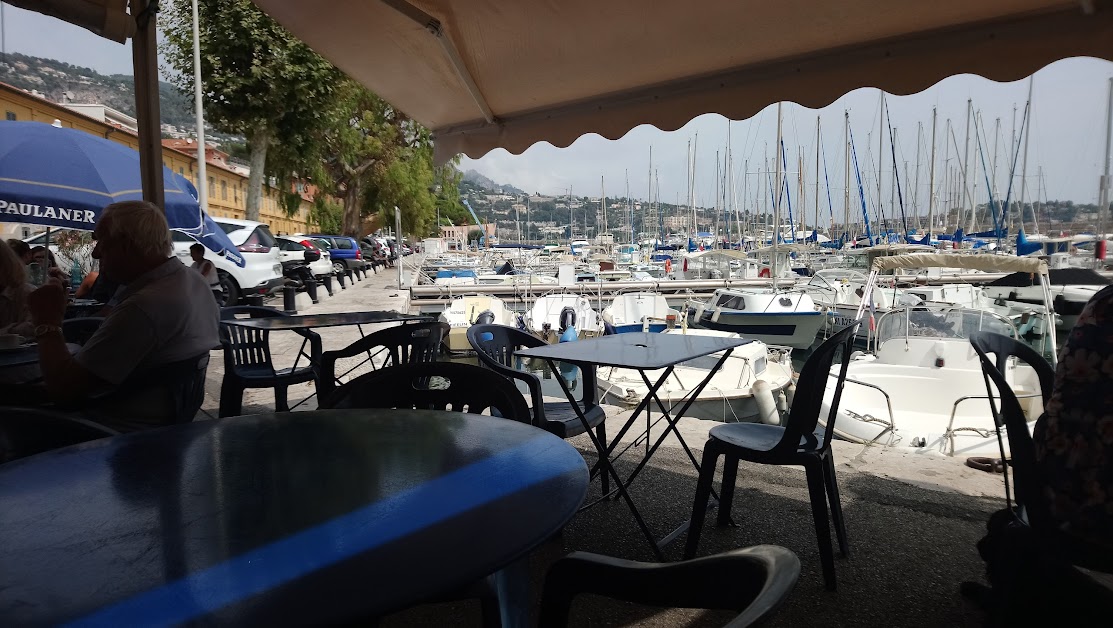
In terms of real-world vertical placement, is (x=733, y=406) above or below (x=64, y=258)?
below

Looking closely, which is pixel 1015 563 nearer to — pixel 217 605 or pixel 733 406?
pixel 217 605

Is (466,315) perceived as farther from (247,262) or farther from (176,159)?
(176,159)

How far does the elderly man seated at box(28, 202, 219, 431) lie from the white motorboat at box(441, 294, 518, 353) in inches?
457

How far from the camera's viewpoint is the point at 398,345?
151 inches

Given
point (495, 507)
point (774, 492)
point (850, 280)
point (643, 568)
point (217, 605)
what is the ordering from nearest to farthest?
point (217, 605) < point (643, 568) < point (495, 507) < point (774, 492) < point (850, 280)

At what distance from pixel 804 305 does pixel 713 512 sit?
14.3 metres

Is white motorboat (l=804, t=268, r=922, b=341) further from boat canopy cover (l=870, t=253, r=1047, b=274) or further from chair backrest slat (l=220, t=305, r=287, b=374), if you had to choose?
chair backrest slat (l=220, t=305, r=287, b=374)

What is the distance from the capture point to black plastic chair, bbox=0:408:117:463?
1.85m

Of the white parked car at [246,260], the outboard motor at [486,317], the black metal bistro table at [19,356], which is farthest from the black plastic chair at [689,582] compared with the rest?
the white parked car at [246,260]

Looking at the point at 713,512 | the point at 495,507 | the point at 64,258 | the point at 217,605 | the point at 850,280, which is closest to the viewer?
A: the point at 217,605

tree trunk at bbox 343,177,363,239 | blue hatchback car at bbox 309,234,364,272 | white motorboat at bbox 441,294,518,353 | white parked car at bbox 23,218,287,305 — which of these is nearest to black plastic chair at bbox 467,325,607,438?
white parked car at bbox 23,218,287,305

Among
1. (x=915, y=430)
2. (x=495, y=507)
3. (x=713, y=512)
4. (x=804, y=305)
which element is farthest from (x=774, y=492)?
(x=804, y=305)

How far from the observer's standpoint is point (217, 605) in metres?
0.88

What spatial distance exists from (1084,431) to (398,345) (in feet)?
10.1
